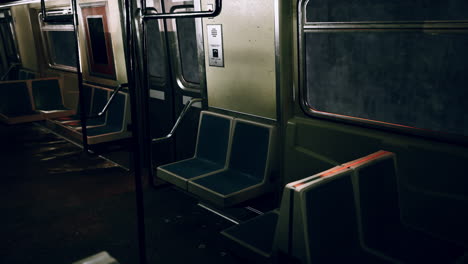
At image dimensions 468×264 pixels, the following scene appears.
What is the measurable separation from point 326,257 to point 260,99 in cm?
172

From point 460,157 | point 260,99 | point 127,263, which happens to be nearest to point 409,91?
point 260,99

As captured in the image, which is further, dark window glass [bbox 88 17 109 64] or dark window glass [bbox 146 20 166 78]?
dark window glass [bbox 88 17 109 64]

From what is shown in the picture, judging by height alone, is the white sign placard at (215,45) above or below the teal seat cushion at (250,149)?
above

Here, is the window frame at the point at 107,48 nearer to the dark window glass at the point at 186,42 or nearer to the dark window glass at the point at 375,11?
the dark window glass at the point at 186,42

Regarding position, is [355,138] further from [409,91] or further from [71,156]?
[71,156]

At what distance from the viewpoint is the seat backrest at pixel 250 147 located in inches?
135

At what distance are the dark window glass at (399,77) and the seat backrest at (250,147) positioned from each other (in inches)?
20.4

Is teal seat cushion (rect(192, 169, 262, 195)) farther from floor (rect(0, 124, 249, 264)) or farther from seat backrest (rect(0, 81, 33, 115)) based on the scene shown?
seat backrest (rect(0, 81, 33, 115))

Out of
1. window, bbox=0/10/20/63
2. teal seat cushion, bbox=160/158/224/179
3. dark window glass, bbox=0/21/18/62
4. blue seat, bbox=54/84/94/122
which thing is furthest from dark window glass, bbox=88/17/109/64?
dark window glass, bbox=0/21/18/62

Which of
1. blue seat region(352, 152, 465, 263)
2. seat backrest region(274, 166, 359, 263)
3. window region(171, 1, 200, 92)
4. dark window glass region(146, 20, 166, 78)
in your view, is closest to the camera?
seat backrest region(274, 166, 359, 263)

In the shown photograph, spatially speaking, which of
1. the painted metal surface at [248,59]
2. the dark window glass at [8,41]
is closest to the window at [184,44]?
the painted metal surface at [248,59]

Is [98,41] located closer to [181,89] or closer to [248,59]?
[181,89]

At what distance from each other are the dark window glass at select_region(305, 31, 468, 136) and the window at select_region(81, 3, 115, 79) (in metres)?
2.78

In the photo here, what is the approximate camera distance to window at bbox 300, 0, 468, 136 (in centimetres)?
338
